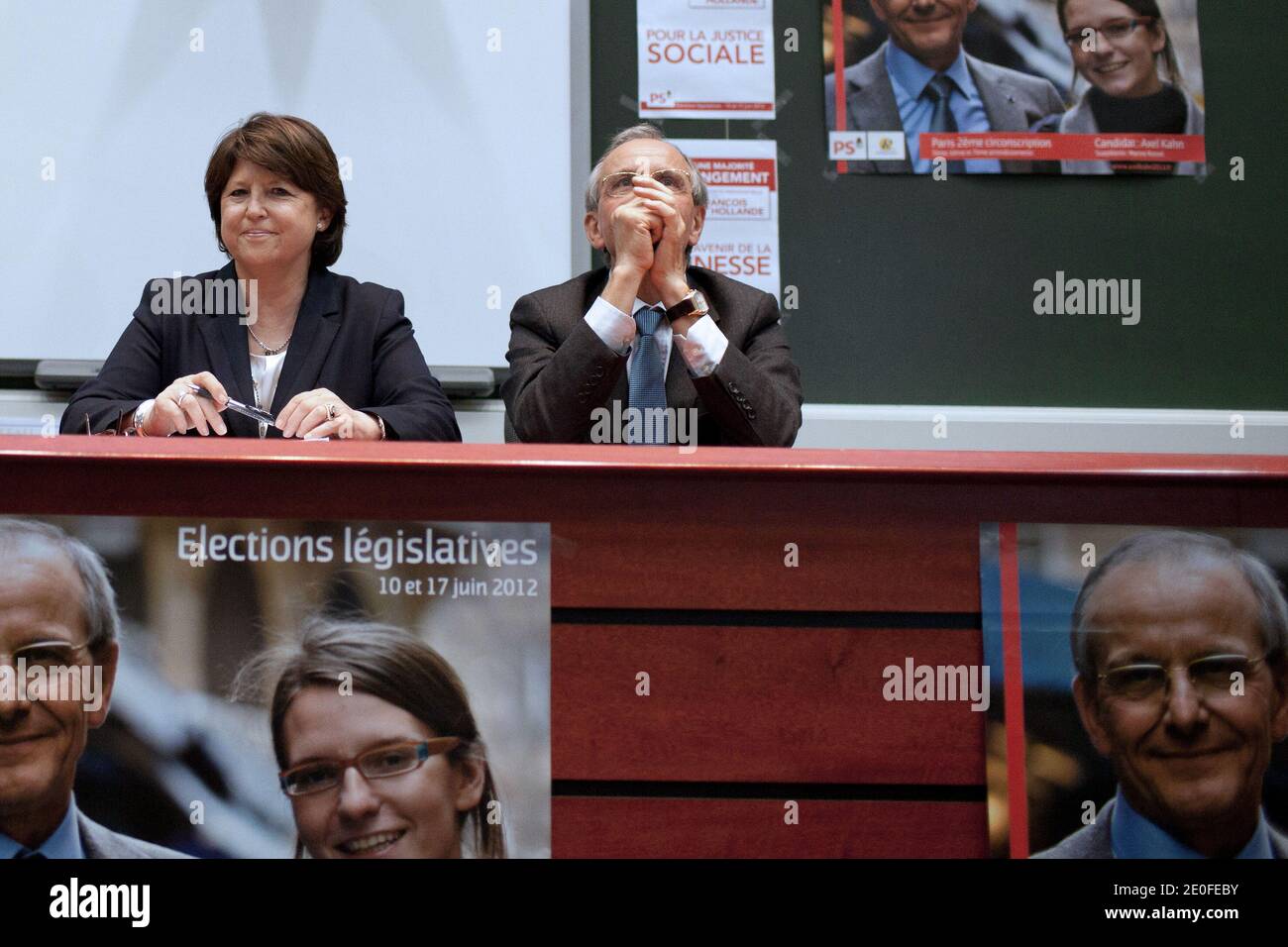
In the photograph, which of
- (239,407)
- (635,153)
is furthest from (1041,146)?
(239,407)

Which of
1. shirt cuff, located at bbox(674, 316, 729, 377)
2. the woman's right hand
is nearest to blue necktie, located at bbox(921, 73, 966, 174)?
shirt cuff, located at bbox(674, 316, 729, 377)

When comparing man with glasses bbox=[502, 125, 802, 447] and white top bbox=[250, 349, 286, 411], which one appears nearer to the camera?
man with glasses bbox=[502, 125, 802, 447]

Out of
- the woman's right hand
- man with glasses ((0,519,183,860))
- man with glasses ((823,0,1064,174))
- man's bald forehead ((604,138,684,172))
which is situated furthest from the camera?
man with glasses ((823,0,1064,174))

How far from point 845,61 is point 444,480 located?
6.14 feet

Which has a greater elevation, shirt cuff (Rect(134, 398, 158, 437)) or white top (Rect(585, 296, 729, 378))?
white top (Rect(585, 296, 729, 378))

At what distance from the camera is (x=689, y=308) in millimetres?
2137

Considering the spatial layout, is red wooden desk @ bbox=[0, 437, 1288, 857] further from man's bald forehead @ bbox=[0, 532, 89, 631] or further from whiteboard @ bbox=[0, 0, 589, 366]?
whiteboard @ bbox=[0, 0, 589, 366]

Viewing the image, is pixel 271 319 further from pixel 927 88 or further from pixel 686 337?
pixel 927 88

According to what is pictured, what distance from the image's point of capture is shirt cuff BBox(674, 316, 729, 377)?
6.82ft

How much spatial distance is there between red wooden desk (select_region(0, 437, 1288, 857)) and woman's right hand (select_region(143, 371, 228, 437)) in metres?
0.30

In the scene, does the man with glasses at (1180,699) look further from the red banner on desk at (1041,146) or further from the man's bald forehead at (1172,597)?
the red banner on desk at (1041,146)

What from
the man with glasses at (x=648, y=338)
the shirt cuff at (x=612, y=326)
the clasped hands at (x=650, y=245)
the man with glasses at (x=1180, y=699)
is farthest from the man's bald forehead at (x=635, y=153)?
the man with glasses at (x=1180, y=699)

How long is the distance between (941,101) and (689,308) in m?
1.23
